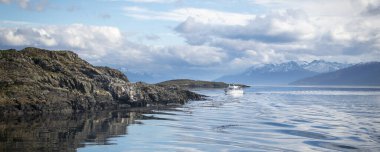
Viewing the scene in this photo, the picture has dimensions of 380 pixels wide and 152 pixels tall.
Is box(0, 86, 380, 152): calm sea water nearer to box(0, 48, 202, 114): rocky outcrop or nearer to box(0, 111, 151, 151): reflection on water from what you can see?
box(0, 111, 151, 151): reflection on water

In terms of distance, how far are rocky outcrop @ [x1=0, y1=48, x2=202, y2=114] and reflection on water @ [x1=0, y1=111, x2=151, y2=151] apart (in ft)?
17.5

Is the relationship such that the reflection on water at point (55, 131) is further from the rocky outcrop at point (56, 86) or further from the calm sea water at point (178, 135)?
the rocky outcrop at point (56, 86)

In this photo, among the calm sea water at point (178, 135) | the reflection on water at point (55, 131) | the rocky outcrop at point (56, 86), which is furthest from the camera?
the rocky outcrop at point (56, 86)

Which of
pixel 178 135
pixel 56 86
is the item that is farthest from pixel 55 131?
pixel 56 86

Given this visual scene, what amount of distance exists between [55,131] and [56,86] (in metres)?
25.7

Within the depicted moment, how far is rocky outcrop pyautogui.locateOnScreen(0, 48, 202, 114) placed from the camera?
60.2 meters

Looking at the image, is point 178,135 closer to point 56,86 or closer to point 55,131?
point 55,131

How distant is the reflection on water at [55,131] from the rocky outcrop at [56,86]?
5347 mm

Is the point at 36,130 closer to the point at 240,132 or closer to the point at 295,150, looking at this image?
the point at 240,132

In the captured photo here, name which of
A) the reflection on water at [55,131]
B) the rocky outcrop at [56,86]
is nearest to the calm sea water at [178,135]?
the reflection on water at [55,131]

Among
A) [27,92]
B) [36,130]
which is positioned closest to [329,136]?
[36,130]

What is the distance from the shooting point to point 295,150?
114 ft

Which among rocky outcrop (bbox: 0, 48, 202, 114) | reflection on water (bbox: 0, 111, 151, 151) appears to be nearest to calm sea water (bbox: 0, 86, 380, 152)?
reflection on water (bbox: 0, 111, 151, 151)

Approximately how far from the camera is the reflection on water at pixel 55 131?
33312mm
